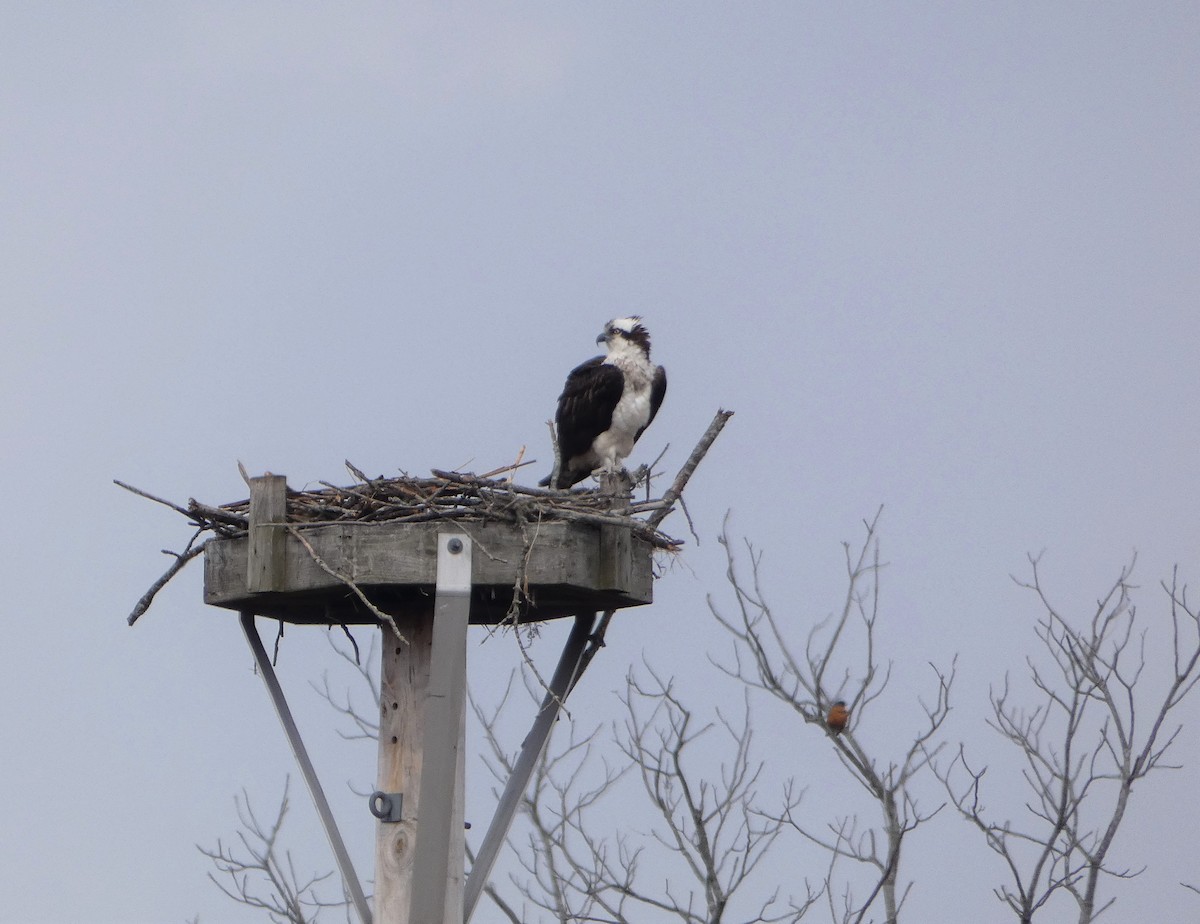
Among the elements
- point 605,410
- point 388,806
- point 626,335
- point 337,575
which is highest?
point 626,335

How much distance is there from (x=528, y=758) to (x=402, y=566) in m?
0.86

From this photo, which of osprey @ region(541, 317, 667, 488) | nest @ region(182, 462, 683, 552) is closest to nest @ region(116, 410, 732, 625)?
nest @ region(182, 462, 683, 552)

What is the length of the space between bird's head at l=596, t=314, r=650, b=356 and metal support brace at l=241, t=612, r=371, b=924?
12.7ft

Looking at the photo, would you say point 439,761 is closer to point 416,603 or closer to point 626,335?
point 416,603

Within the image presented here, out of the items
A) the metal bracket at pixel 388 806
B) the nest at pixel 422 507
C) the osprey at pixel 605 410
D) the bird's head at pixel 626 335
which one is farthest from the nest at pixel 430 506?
the bird's head at pixel 626 335

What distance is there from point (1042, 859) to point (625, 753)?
2.61 metres

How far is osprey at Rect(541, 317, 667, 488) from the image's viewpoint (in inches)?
358

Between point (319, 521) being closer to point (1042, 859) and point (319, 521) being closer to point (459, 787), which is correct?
point (459, 787)

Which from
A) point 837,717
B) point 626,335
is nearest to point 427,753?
point 837,717

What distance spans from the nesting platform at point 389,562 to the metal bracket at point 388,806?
650mm

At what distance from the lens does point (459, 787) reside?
577 centimetres

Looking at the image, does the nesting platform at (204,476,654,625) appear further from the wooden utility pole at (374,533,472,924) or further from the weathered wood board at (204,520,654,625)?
the wooden utility pole at (374,533,472,924)

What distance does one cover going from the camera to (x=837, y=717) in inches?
348

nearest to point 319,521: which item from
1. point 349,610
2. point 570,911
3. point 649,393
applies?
point 349,610
